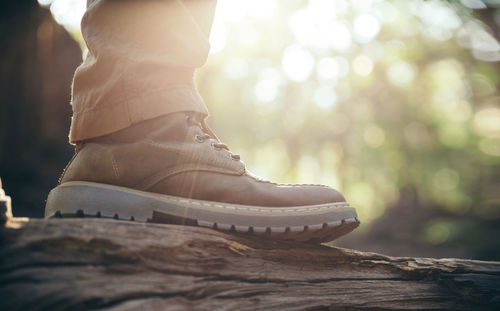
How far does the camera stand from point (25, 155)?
7055mm

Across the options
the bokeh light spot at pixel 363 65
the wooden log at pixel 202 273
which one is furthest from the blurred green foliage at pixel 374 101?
the wooden log at pixel 202 273

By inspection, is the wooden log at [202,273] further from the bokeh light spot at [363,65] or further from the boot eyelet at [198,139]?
the bokeh light spot at [363,65]

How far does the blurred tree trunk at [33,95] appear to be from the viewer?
6.90 meters

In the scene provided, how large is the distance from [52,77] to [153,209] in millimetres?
7233

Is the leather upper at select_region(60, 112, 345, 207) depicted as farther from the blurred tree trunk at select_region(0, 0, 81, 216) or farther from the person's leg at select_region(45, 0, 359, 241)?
the blurred tree trunk at select_region(0, 0, 81, 216)

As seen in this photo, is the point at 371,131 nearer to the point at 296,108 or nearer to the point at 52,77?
the point at 296,108

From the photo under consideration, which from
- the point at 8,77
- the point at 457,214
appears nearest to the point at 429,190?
the point at 457,214

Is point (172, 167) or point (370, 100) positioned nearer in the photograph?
point (172, 167)

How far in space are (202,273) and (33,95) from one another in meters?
7.52

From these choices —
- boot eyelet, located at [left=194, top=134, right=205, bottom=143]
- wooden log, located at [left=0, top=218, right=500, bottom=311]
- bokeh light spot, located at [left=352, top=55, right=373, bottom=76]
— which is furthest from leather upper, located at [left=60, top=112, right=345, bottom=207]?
bokeh light spot, located at [left=352, top=55, right=373, bottom=76]

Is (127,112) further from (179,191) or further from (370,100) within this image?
(370,100)

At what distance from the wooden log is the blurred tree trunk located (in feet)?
20.4

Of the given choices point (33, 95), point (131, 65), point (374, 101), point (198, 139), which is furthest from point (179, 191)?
point (374, 101)

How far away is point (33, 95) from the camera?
743 cm
